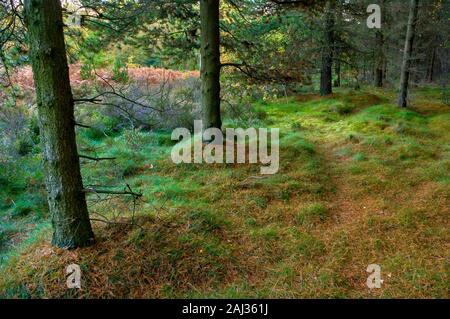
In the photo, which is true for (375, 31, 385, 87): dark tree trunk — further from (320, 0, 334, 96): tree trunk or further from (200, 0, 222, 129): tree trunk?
(200, 0, 222, 129): tree trunk

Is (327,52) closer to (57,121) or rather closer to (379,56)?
(379,56)

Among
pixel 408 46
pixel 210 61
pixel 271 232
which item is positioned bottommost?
pixel 271 232

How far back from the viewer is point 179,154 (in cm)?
700

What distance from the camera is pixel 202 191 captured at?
5.42 meters

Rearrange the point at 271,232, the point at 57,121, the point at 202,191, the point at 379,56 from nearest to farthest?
the point at 57,121 < the point at 271,232 < the point at 202,191 < the point at 379,56

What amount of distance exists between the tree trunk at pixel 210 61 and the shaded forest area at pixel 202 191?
0.08 feet

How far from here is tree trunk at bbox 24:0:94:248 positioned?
3.12m

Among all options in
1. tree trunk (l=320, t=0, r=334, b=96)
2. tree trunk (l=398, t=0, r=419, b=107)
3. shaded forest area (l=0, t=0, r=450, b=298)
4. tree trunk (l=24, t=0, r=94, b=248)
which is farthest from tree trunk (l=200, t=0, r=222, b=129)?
tree trunk (l=320, t=0, r=334, b=96)

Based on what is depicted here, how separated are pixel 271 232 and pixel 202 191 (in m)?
1.48

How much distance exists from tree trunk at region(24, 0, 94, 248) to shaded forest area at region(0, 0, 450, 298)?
1 centimetres

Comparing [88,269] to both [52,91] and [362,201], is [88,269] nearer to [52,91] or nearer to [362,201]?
[52,91]

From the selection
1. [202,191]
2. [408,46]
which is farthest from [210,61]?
[408,46]

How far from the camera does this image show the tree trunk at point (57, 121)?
3.12 metres

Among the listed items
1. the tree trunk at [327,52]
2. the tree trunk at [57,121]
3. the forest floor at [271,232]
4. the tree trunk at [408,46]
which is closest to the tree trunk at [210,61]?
the forest floor at [271,232]
